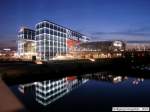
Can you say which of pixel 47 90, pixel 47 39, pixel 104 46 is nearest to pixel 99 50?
pixel 104 46

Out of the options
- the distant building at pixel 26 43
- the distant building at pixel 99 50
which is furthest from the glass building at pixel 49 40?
the distant building at pixel 26 43

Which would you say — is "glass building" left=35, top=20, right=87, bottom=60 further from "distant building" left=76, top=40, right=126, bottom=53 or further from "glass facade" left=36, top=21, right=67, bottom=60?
"distant building" left=76, top=40, right=126, bottom=53

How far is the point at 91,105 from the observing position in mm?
19047

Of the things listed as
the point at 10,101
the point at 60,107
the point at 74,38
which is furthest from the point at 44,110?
the point at 74,38

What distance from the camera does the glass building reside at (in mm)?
133500

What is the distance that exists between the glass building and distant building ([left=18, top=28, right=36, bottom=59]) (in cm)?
2270

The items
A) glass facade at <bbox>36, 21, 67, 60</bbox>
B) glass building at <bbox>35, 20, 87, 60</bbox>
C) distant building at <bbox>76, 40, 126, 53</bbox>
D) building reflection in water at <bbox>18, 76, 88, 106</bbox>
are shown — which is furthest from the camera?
distant building at <bbox>76, 40, 126, 53</bbox>

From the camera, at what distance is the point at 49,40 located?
135 meters

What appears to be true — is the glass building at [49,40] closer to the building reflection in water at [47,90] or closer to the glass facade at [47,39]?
the glass facade at [47,39]

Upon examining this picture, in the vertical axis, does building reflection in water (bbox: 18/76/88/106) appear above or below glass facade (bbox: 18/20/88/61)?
below

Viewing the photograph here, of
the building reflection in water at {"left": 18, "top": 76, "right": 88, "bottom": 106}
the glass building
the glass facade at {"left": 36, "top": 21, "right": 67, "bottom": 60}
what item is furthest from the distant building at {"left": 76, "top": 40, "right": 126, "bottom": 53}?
the building reflection in water at {"left": 18, "top": 76, "right": 88, "bottom": 106}

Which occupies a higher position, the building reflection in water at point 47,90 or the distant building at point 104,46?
the distant building at point 104,46

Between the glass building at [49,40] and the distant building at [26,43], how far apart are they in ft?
74.5

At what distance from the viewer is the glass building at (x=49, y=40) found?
133500 mm
